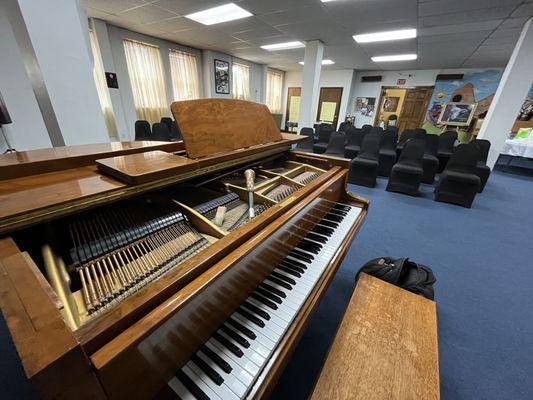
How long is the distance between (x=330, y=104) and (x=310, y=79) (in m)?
5.24

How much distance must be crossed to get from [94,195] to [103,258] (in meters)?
0.28

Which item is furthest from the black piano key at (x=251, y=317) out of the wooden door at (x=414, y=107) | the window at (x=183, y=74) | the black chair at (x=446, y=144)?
the wooden door at (x=414, y=107)

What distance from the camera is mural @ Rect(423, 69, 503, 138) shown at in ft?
26.5

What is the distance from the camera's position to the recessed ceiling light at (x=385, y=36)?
504 cm

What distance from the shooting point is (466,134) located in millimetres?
8836

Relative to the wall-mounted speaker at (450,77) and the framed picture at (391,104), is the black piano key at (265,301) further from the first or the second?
the framed picture at (391,104)

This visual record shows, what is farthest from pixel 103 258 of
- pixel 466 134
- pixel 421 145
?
pixel 466 134

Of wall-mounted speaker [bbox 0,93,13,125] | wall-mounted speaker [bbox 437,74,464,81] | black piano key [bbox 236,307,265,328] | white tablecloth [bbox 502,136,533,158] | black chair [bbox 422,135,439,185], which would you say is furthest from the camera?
wall-mounted speaker [bbox 437,74,464,81]

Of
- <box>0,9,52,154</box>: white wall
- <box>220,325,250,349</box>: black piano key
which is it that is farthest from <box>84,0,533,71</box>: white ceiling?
<box>220,325,250,349</box>: black piano key

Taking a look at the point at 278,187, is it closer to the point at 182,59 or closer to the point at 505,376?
the point at 505,376

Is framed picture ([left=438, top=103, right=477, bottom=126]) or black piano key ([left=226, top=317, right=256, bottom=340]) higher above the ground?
framed picture ([left=438, top=103, right=477, bottom=126])

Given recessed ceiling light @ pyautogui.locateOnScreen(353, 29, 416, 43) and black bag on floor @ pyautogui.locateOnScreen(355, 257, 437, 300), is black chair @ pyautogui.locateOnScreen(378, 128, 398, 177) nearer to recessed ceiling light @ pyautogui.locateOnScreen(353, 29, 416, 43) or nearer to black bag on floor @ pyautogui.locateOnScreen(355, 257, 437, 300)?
recessed ceiling light @ pyautogui.locateOnScreen(353, 29, 416, 43)

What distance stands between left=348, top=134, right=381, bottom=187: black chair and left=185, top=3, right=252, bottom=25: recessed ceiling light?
→ 3521mm

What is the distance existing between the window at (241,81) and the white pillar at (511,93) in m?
7.71
